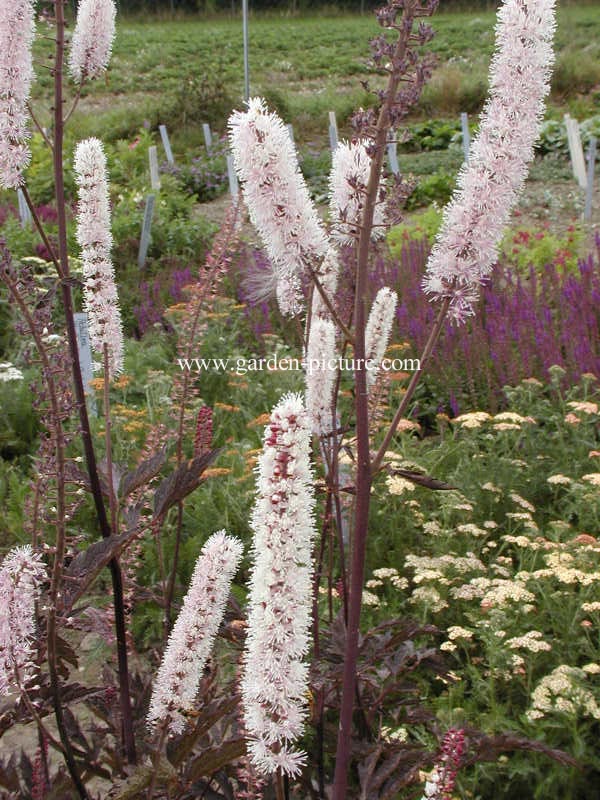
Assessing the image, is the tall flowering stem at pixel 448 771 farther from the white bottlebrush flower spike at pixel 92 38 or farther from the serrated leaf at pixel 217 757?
the white bottlebrush flower spike at pixel 92 38

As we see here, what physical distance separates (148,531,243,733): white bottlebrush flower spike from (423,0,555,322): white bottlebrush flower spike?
0.62m

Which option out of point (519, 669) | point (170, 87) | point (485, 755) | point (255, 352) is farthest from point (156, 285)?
point (170, 87)

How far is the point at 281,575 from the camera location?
1.21 m

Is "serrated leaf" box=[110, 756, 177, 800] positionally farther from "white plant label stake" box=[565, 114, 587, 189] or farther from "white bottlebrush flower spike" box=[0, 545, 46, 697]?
"white plant label stake" box=[565, 114, 587, 189]

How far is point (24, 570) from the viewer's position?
1.57 metres

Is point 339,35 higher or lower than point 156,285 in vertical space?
higher

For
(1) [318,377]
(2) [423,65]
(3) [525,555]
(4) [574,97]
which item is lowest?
(3) [525,555]

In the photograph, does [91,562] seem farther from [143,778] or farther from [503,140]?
[503,140]

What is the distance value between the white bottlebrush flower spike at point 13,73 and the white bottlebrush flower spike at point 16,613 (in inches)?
32.2

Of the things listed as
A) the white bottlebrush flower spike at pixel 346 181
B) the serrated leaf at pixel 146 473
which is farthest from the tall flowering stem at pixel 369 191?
the serrated leaf at pixel 146 473

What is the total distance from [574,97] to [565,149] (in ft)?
20.0

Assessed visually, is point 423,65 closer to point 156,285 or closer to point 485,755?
point 485,755

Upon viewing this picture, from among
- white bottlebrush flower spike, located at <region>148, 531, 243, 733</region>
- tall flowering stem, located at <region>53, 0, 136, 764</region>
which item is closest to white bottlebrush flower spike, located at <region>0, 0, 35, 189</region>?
tall flowering stem, located at <region>53, 0, 136, 764</region>

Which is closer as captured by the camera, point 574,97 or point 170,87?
point 574,97
